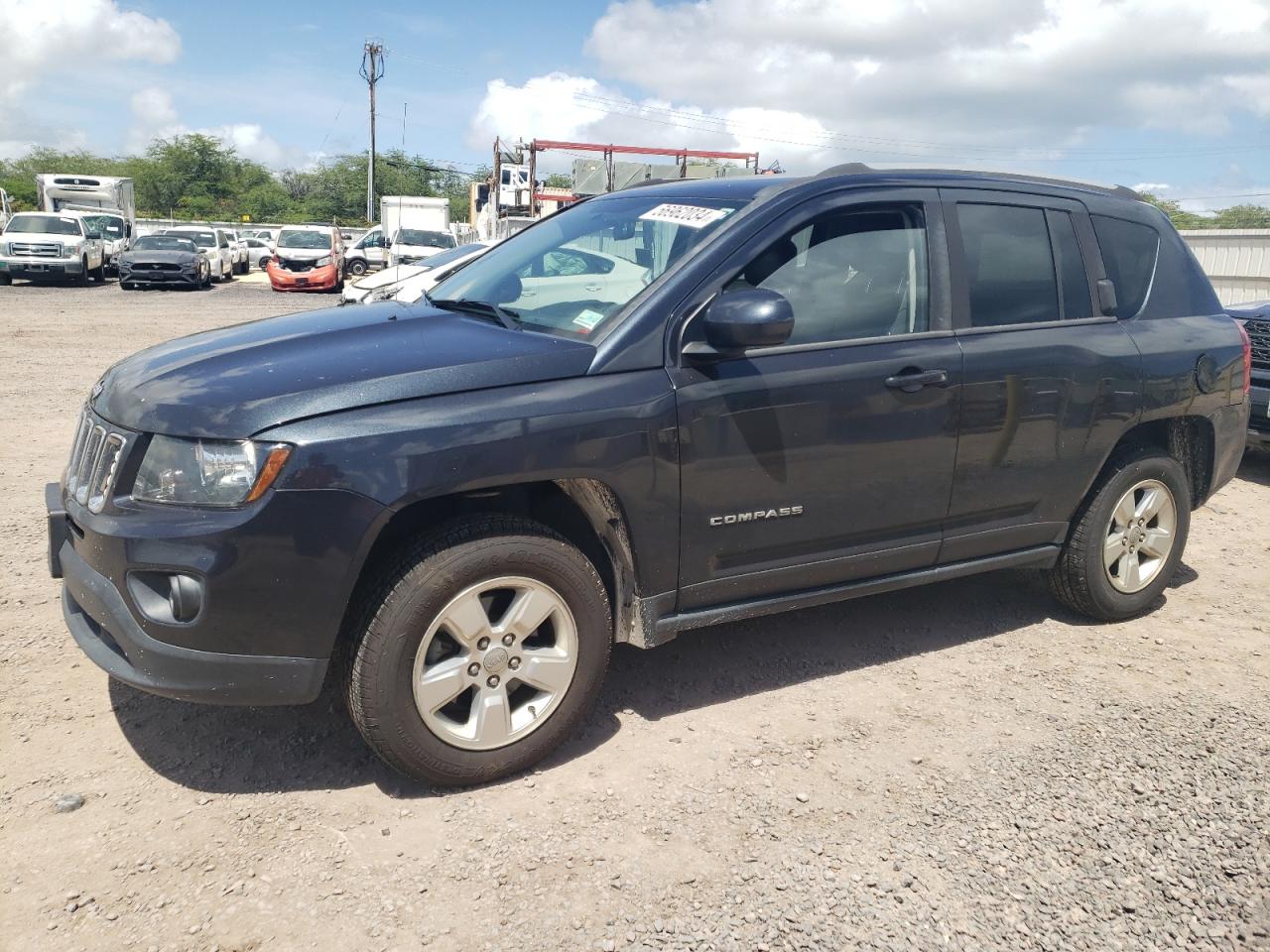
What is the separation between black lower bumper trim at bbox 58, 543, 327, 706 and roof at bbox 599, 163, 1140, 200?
7.33ft

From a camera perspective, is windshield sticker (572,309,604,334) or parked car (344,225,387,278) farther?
parked car (344,225,387,278)

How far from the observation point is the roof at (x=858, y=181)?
383 cm

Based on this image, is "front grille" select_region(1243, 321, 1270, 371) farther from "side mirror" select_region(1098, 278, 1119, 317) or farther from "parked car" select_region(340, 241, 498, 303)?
"parked car" select_region(340, 241, 498, 303)

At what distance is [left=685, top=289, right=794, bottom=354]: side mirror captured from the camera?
326 centimetres

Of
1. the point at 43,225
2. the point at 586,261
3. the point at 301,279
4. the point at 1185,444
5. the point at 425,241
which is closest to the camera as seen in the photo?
the point at 586,261

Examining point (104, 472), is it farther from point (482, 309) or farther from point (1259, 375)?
point (1259, 375)

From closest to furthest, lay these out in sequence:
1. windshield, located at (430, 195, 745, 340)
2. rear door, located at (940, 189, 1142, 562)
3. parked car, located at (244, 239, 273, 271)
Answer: windshield, located at (430, 195, 745, 340), rear door, located at (940, 189, 1142, 562), parked car, located at (244, 239, 273, 271)

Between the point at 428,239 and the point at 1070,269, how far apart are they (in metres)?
25.3

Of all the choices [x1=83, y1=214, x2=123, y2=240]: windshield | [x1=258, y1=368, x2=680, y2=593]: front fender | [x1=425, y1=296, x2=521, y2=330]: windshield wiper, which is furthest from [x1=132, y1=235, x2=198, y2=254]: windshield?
[x1=258, y1=368, x2=680, y2=593]: front fender

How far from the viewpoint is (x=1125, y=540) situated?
15.4 ft

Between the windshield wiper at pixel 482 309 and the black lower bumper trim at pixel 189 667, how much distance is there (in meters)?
1.33

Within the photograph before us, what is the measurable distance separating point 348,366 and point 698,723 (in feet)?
5.69

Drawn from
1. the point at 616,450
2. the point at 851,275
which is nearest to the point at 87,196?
the point at 851,275

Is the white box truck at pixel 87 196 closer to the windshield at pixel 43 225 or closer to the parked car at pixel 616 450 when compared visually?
the windshield at pixel 43 225
